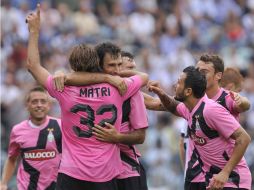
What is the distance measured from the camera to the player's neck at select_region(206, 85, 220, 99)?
965cm

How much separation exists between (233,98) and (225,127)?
28.2 inches

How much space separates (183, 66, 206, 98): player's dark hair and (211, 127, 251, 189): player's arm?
574mm

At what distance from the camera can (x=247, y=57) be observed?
68.8ft

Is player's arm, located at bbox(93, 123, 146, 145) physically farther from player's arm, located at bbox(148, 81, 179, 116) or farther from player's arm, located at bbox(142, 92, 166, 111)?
player's arm, located at bbox(142, 92, 166, 111)

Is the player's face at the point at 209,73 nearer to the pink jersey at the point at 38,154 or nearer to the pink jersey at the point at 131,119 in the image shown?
the pink jersey at the point at 131,119

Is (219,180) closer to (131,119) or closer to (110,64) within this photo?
(131,119)

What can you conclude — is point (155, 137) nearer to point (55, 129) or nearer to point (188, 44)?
point (188, 44)

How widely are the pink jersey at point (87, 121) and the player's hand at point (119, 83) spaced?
0.04m

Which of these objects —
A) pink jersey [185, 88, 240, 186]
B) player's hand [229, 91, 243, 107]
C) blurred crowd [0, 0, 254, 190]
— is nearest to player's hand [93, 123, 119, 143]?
pink jersey [185, 88, 240, 186]

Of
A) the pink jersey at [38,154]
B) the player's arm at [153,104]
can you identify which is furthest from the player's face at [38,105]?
the player's arm at [153,104]

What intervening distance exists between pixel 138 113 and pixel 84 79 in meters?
0.78

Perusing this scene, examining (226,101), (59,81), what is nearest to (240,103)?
(226,101)

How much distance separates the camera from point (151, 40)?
21.2m

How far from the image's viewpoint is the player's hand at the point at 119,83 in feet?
28.9
